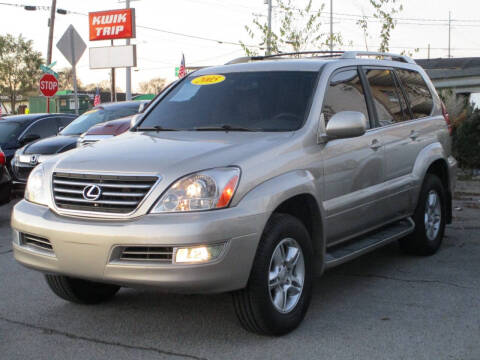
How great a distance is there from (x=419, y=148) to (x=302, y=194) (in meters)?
2.17

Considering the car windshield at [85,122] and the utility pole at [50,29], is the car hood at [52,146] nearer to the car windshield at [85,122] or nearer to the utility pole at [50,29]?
the car windshield at [85,122]

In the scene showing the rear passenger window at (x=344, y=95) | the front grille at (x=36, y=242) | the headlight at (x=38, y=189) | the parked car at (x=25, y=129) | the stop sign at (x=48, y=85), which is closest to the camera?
the front grille at (x=36, y=242)

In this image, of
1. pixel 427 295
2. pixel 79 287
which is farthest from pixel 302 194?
pixel 79 287

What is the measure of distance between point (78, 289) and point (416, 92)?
373 cm

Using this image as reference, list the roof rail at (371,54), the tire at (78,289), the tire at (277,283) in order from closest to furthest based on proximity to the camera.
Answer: the tire at (277,283) < the tire at (78,289) < the roof rail at (371,54)

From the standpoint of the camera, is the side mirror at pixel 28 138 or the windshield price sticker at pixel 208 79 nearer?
the windshield price sticker at pixel 208 79

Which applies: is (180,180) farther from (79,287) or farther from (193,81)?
(193,81)

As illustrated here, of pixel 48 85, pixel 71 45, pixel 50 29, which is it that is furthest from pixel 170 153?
pixel 50 29

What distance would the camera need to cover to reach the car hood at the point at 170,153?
4066 millimetres

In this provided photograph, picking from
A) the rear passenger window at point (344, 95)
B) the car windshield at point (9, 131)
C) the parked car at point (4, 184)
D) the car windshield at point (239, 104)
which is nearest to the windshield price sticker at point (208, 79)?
the car windshield at point (239, 104)

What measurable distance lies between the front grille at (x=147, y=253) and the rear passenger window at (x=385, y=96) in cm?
263

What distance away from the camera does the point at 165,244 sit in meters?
3.82

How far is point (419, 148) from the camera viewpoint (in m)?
6.32

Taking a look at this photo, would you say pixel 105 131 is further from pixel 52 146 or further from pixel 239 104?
pixel 239 104
